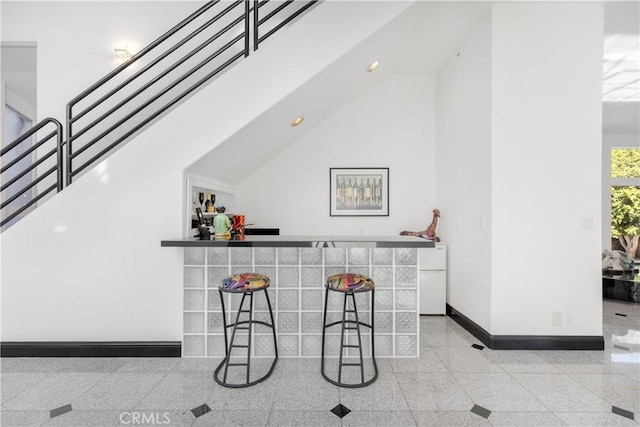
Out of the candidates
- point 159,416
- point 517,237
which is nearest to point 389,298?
point 517,237

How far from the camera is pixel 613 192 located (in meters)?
7.09

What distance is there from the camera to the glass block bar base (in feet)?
8.64

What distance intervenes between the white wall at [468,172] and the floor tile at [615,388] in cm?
77

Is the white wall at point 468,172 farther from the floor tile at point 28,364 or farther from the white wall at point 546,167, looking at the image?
the floor tile at point 28,364

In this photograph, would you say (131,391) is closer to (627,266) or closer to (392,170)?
(392,170)

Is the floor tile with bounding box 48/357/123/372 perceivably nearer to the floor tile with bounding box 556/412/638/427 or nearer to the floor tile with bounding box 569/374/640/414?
the floor tile with bounding box 556/412/638/427

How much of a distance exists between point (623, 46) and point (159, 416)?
19.6 ft

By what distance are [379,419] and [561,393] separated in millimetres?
1364

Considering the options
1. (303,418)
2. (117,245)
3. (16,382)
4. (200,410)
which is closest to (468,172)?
(303,418)

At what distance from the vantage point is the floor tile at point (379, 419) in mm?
1786

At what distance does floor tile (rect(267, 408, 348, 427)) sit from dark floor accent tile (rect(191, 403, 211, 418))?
1.40 ft

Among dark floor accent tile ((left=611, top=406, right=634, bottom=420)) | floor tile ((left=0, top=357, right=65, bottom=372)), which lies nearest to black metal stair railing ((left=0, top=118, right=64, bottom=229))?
floor tile ((left=0, top=357, right=65, bottom=372))

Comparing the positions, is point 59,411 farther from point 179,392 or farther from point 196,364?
point 196,364

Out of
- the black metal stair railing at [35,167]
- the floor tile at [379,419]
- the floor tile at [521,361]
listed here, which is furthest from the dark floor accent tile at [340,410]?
the black metal stair railing at [35,167]
